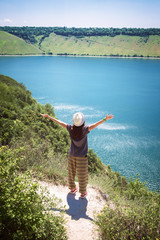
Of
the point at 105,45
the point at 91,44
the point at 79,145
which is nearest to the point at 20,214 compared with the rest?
the point at 79,145

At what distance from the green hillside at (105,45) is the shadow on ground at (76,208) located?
16522 centimetres

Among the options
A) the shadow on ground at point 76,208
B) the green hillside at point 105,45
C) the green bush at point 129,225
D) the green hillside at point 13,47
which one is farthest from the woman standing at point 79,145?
the green hillside at point 105,45

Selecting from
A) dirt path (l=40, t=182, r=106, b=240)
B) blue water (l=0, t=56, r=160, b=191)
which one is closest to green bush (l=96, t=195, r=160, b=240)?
dirt path (l=40, t=182, r=106, b=240)

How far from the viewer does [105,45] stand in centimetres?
17625

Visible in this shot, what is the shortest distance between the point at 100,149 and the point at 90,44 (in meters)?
172

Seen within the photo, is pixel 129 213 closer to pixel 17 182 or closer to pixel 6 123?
pixel 17 182

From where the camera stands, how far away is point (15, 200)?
278 cm

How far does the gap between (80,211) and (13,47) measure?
16855 cm

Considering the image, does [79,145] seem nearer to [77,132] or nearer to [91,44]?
[77,132]

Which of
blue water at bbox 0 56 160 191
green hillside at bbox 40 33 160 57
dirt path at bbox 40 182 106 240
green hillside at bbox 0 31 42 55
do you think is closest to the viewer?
dirt path at bbox 40 182 106 240

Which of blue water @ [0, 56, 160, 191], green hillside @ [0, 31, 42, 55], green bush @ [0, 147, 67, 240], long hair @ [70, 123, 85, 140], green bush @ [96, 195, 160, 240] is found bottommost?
blue water @ [0, 56, 160, 191]

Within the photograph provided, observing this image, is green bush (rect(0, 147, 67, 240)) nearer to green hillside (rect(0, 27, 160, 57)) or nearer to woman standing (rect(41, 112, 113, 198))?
woman standing (rect(41, 112, 113, 198))

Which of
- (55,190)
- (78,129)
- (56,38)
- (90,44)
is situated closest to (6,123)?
(55,190)

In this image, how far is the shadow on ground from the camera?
4160 mm
